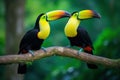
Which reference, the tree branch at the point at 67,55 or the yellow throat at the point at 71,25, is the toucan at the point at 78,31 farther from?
the tree branch at the point at 67,55

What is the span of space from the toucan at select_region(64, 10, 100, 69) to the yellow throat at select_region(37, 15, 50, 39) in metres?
0.21

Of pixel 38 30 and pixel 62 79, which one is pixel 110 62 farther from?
pixel 62 79

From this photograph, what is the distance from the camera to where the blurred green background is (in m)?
7.90

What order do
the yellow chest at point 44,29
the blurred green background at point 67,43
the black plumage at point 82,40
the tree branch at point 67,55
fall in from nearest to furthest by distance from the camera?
the yellow chest at point 44,29 → the tree branch at point 67,55 → the black plumage at point 82,40 → the blurred green background at point 67,43

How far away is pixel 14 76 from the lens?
823 centimetres

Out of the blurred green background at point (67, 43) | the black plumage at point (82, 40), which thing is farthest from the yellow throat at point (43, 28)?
the blurred green background at point (67, 43)

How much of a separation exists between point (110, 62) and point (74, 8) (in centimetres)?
645

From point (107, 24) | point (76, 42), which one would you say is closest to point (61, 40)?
point (107, 24)

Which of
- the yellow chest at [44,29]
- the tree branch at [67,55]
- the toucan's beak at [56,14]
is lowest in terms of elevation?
the tree branch at [67,55]

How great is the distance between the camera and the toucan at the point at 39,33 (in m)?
5.31

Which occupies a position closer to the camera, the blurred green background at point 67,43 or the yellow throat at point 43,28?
the yellow throat at point 43,28

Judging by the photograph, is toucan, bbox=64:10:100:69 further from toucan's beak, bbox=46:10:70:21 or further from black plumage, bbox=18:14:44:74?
black plumage, bbox=18:14:44:74

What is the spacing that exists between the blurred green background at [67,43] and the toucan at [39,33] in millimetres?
2208

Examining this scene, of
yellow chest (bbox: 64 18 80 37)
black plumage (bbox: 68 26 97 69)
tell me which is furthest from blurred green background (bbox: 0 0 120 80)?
yellow chest (bbox: 64 18 80 37)
